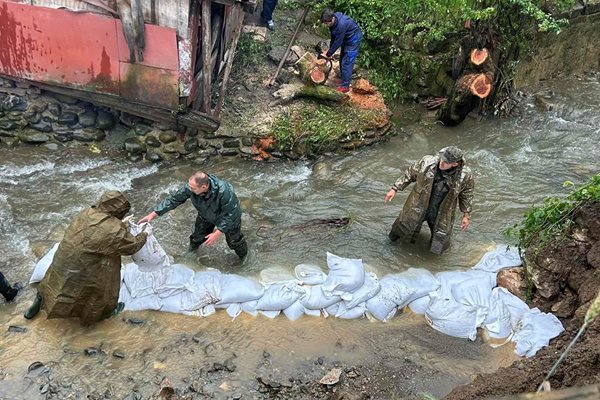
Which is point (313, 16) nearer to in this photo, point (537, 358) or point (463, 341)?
point (463, 341)

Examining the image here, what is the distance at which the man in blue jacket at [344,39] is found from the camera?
7897mm

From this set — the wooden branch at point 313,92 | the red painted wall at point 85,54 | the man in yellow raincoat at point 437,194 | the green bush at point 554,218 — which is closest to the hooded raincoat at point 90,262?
the man in yellow raincoat at point 437,194

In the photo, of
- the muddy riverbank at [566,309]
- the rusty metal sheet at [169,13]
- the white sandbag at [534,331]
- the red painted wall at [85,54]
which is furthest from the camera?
the red painted wall at [85,54]

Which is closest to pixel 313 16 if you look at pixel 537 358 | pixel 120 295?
pixel 120 295

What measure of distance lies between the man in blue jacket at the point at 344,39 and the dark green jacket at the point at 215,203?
365 centimetres

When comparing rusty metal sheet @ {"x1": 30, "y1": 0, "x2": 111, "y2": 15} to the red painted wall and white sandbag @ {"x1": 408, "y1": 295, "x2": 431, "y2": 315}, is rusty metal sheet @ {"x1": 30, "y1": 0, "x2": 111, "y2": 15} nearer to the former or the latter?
the red painted wall

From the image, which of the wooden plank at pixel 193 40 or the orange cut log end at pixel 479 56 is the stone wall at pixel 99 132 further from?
the orange cut log end at pixel 479 56

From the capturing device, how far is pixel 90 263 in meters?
4.59

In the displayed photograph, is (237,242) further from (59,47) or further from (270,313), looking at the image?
(59,47)

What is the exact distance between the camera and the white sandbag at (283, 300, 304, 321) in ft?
17.2

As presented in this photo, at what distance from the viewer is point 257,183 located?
7.73 meters

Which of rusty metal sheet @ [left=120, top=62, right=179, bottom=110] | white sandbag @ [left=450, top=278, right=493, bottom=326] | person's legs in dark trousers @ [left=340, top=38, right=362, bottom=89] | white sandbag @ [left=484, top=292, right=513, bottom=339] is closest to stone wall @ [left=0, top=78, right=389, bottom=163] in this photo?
rusty metal sheet @ [left=120, top=62, right=179, bottom=110]

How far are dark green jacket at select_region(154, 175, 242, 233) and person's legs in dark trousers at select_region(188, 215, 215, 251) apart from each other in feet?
0.74

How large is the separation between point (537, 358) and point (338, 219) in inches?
131
